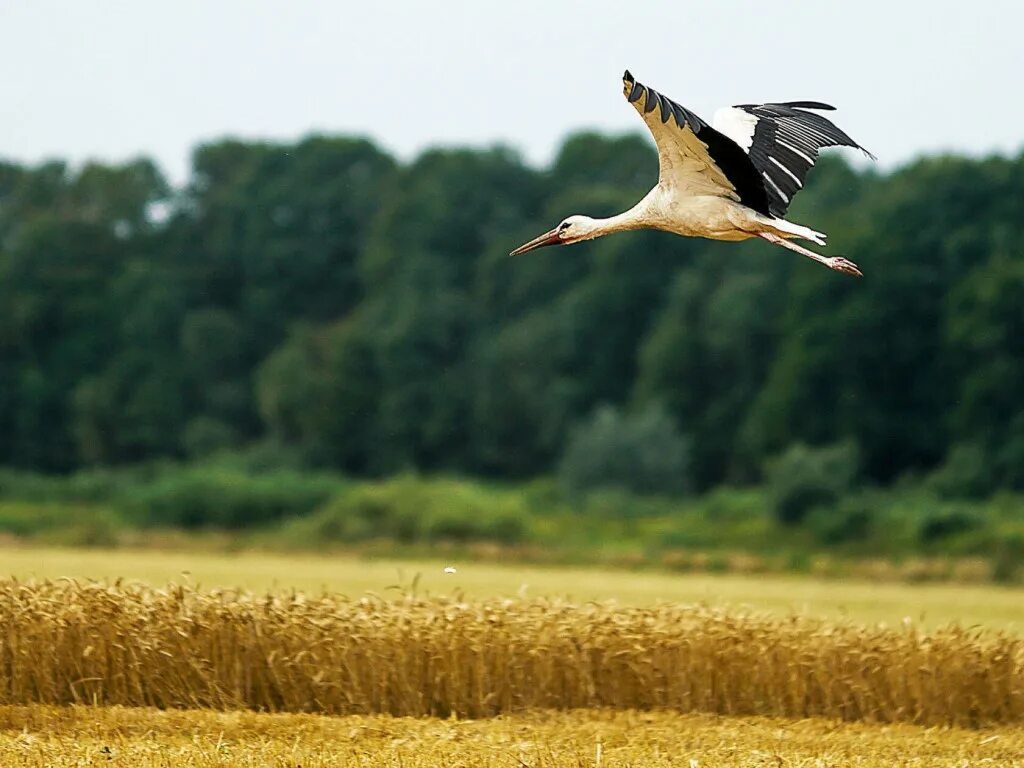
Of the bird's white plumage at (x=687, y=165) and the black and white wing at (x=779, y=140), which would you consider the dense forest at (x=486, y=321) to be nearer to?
the black and white wing at (x=779, y=140)

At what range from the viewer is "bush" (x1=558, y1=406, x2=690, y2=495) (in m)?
60.2

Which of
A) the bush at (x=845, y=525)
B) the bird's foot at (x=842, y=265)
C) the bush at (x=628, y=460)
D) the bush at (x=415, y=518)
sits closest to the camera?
the bird's foot at (x=842, y=265)

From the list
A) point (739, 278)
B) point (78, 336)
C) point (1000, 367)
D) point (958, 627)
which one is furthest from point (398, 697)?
point (78, 336)

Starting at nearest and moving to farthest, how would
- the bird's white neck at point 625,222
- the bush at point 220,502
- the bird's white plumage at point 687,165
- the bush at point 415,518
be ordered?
the bird's white plumage at point 687,165, the bird's white neck at point 625,222, the bush at point 415,518, the bush at point 220,502

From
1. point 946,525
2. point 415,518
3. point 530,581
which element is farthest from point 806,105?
point 415,518

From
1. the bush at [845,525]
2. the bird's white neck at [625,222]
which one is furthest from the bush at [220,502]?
the bird's white neck at [625,222]

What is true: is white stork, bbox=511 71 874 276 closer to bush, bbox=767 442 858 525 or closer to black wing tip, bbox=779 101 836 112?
black wing tip, bbox=779 101 836 112

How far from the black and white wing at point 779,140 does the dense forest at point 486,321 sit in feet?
137

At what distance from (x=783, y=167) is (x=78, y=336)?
63081 millimetres

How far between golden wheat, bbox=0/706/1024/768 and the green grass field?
17026 millimetres

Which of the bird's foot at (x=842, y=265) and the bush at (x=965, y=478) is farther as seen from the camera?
the bush at (x=965, y=478)

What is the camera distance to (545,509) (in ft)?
193

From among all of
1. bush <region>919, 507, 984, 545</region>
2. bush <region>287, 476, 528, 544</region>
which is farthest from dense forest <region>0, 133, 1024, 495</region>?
bush <region>287, 476, 528, 544</region>

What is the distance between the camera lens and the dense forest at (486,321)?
58500 millimetres
